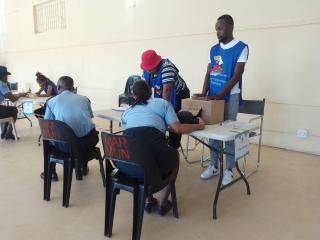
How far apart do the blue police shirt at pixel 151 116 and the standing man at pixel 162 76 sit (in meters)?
0.49

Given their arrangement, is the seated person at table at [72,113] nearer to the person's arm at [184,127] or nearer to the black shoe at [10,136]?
the person's arm at [184,127]

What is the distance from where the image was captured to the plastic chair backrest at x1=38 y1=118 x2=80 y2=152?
233 cm

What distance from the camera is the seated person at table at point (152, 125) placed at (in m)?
1.94

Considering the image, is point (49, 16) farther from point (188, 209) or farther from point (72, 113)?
point (188, 209)

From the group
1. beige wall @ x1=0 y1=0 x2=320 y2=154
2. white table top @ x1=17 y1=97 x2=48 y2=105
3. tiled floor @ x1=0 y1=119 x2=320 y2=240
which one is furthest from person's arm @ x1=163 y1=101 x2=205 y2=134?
white table top @ x1=17 y1=97 x2=48 y2=105

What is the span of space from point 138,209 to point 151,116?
1.92 ft

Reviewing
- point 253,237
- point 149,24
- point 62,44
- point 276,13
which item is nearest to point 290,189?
point 253,237

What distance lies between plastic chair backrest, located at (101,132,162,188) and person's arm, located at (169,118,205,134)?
32 cm

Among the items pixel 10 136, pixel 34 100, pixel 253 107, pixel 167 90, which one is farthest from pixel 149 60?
pixel 10 136

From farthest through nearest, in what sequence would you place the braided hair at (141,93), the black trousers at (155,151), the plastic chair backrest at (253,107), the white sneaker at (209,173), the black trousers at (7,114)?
the black trousers at (7,114), the plastic chair backrest at (253,107), the white sneaker at (209,173), the braided hair at (141,93), the black trousers at (155,151)

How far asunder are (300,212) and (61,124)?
1.97 meters

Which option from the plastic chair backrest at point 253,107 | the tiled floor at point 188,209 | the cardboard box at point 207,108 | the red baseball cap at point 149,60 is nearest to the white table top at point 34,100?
the tiled floor at point 188,209

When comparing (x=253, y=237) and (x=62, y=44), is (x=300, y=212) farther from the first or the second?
(x=62, y=44)

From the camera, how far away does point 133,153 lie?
1784 millimetres
